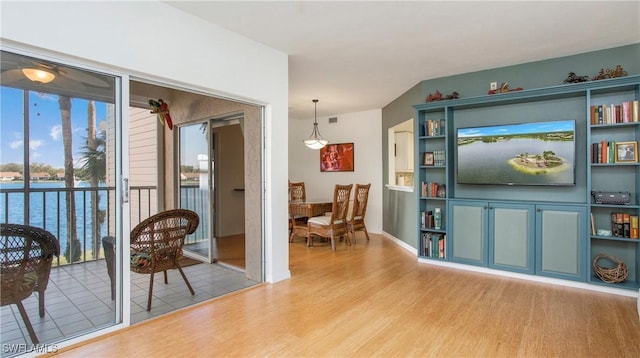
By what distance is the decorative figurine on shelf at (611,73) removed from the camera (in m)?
3.24

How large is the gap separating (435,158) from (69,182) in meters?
3.91

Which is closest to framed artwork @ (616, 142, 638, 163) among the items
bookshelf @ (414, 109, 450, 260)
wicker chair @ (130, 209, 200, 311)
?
bookshelf @ (414, 109, 450, 260)

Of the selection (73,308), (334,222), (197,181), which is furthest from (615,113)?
(73,308)

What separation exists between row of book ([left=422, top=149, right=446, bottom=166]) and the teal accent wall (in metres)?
A: 0.56

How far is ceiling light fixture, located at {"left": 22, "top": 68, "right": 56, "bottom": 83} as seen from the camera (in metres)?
2.06

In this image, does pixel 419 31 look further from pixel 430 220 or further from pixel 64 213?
pixel 64 213

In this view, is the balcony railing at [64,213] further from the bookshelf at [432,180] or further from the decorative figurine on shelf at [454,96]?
the decorative figurine on shelf at [454,96]

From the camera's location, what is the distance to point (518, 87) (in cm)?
391

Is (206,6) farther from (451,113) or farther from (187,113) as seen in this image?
(451,113)

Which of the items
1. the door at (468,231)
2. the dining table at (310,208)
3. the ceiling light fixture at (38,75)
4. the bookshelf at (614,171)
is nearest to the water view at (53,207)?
the ceiling light fixture at (38,75)

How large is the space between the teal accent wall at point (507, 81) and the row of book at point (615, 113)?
243mm

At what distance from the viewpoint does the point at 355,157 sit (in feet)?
22.7

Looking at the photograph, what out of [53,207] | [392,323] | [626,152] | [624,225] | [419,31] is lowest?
[392,323]

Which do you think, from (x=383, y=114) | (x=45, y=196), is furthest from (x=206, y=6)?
(x=383, y=114)
